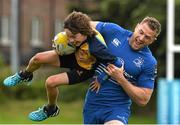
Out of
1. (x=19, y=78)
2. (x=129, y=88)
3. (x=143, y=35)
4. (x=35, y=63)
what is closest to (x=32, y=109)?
(x=19, y=78)

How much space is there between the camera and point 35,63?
8.05 metres

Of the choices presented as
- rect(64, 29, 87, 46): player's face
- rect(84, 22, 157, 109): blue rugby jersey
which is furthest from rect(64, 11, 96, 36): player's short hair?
rect(84, 22, 157, 109): blue rugby jersey

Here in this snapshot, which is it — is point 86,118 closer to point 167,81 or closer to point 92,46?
point 92,46

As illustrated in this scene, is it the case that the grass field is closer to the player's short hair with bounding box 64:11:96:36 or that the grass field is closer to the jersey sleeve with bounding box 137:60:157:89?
the jersey sleeve with bounding box 137:60:157:89

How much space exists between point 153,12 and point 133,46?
17.3 m

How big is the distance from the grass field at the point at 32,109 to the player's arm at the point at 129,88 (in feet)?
→ 47.7

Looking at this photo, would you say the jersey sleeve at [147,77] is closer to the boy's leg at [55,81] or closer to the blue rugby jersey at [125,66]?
the blue rugby jersey at [125,66]

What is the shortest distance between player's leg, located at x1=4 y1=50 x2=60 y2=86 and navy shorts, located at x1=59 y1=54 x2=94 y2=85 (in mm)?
80

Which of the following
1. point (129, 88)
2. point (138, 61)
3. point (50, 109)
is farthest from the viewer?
point (50, 109)

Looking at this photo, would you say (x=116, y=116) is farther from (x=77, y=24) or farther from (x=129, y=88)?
(x=77, y=24)

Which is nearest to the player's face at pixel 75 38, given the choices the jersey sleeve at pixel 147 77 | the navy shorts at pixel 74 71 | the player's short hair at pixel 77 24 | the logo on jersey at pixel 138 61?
the player's short hair at pixel 77 24

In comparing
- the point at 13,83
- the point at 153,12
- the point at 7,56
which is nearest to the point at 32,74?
the point at 13,83

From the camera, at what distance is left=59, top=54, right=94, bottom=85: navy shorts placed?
26.3 feet

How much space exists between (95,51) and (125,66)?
44 centimetres
